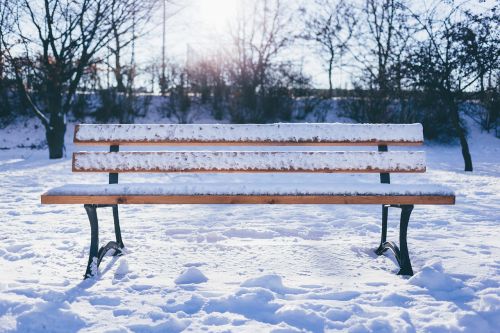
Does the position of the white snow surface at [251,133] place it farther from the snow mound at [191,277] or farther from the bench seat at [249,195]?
the snow mound at [191,277]

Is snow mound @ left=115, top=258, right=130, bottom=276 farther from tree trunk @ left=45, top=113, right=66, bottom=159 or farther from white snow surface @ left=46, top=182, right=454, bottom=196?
tree trunk @ left=45, top=113, right=66, bottom=159

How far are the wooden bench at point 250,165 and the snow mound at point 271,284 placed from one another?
0.48 meters

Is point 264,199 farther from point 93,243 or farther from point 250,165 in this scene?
point 93,243

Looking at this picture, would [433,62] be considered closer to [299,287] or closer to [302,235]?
[302,235]

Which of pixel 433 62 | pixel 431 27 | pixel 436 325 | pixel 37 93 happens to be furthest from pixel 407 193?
pixel 37 93

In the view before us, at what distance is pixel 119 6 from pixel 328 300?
1000 centimetres

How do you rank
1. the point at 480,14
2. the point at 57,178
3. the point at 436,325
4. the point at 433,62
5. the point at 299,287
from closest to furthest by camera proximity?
the point at 436,325 → the point at 299,287 → the point at 57,178 → the point at 480,14 → the point at 433,62

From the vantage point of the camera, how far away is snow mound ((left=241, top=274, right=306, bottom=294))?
2.42 m

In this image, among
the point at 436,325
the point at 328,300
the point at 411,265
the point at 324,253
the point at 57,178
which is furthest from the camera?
the point at 57,178

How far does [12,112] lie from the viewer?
17422 mm

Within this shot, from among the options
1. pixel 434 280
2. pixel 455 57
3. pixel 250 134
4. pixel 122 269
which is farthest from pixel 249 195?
pixel 455 57

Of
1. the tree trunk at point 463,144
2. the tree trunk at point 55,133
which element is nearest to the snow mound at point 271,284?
the tree trunk at point 463,144

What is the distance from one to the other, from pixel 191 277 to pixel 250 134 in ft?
3.50

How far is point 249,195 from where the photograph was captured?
250 centimetres
